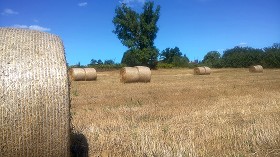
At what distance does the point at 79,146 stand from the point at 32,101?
55.7 inches

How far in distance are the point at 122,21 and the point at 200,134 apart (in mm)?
45355

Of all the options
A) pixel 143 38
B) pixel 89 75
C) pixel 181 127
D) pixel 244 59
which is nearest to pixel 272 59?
pixel 244 59

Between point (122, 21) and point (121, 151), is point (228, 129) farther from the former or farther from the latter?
point (122, 21)

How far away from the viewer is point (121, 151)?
533 centimetres

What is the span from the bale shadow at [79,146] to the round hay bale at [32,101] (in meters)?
0.66

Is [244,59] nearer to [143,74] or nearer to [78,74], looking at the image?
[78,74]

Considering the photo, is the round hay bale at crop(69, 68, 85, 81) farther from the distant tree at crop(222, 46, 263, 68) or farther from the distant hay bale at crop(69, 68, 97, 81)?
the distant tree at crop(222, 46, 263, 68)

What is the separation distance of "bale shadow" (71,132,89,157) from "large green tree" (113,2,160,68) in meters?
42.7

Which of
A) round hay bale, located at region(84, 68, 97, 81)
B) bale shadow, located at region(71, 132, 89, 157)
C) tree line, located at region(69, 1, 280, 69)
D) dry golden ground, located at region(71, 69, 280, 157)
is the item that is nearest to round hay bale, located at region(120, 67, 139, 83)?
round hay bale, located at region(84, 68, 97, 81)

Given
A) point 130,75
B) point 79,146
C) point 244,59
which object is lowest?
point 79,146

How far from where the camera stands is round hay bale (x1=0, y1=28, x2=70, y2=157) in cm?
436

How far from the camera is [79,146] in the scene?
221 inches

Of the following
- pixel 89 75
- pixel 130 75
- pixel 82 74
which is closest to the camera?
pixel 130 75

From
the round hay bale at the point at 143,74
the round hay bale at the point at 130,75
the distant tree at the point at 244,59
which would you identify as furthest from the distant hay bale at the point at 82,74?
the distant tree at the point at 244,59
